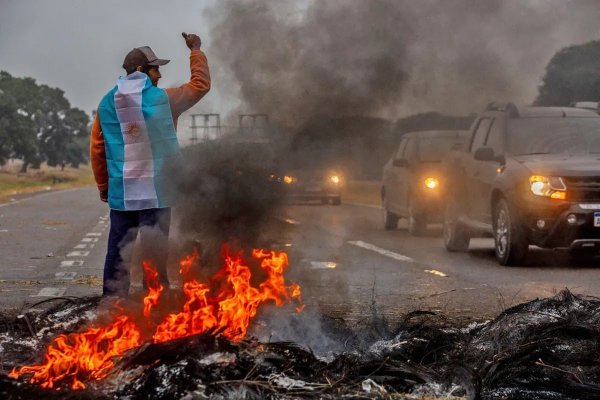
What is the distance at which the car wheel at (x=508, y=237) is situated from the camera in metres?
12.7

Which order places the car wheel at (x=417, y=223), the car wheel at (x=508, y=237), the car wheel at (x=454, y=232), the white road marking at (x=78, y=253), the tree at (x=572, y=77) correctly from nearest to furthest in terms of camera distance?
the car wheel at (x=508, y=237) < the white road marking at (x=78, y=253) < the car wheel at (x=454, y=232) < the tree at (x=572, y=77) < the car wheel at (x=417, y=223)

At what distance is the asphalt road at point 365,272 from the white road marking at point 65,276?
1 cm

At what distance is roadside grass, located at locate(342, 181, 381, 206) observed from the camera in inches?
1341

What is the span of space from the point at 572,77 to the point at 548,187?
382 inches

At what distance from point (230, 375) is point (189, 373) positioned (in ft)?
0.64

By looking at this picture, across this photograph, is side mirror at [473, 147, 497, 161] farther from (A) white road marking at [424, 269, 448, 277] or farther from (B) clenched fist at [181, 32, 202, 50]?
(B) clenched fist at [181, 32, 202, 50]

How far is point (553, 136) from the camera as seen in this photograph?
44.6 ft

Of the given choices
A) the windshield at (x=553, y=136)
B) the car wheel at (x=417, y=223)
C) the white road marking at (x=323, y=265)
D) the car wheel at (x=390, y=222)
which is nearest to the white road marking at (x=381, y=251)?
the white road marking at (x=323, y=265)

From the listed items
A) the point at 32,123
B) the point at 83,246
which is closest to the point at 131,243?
the point at 83,246

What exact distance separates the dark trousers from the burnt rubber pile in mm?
978

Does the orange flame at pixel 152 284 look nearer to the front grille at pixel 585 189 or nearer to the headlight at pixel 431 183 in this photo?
the front grille at pixel 585 189

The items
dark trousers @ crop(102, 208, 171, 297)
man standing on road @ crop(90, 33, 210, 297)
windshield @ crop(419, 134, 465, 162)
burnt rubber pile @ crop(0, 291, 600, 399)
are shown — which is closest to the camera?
burnt rubber pile @ crop(0, 291, 600, 399)

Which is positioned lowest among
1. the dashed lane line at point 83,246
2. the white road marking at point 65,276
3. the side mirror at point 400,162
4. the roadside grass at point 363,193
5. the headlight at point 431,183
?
the roadside grass at point 363,193

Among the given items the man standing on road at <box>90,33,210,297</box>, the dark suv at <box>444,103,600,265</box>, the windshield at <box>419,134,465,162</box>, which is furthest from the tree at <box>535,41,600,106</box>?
the man standing on road at <box>90,33,210,297</box>
